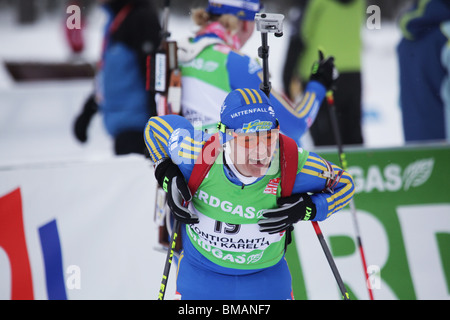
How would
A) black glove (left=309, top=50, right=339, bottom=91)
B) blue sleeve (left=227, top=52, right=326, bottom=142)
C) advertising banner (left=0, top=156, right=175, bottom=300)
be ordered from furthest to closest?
advertising banner (left=0, top=156, right=175, bottom=300) → black glove (left=309, top=50, right=339, bottom=91) → blue sleeve (left=227, top=52, right=326, bottom=142)

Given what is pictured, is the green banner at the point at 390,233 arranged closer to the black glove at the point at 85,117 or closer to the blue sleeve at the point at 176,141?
the blue sleeve at the point at 176,141

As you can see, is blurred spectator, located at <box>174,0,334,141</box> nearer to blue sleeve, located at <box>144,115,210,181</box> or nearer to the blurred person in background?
blue sleeve, located at <box>144,115,210,181</box>

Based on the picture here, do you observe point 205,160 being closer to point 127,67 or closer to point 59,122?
point 127,67

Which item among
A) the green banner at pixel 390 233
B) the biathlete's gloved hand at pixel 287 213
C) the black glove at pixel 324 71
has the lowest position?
the green banner at pixel 390 233

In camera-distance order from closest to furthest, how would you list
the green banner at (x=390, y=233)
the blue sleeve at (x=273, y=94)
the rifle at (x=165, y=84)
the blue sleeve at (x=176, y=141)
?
1. the blue sleeve at (x=176, y=141)
2. the blue sleeve at (x=273, y=94)
3. the rifle at (x=165, y=84)
4. the green banner at (x=390, y=233)

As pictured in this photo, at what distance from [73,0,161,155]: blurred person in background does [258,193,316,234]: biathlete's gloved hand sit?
1.88 m

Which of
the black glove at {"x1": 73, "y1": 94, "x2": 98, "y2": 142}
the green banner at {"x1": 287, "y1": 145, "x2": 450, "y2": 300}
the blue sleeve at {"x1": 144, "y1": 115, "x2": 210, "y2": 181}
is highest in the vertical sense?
the blue sleeve at {"x1": 144, "y1": 115, "x2": 210, "y2": 181}

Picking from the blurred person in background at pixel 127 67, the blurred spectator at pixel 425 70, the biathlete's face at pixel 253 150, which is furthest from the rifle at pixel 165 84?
the blurred spectator at pixel 425 70

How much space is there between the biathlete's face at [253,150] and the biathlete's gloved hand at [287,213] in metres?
0.21

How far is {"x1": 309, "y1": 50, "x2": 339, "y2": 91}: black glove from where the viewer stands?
3.47 metres

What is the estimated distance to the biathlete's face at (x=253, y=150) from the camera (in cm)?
239

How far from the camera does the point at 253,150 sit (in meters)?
2.39

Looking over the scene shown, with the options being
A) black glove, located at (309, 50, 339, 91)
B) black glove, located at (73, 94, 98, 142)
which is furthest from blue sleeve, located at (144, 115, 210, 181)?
black glove, located at (73, 94, 98, 142)

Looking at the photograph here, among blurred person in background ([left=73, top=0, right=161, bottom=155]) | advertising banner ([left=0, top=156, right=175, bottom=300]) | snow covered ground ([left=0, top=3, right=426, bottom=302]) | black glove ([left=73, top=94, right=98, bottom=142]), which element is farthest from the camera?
snow covered ground ([left=0, top=3, right=426, bottom=302])
